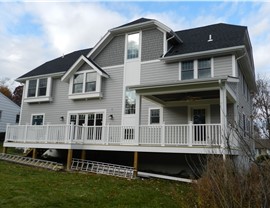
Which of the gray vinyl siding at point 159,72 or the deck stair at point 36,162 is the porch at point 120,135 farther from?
the gray vinyl siding at point 159,72

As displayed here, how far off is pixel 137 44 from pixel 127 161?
709 centimetres

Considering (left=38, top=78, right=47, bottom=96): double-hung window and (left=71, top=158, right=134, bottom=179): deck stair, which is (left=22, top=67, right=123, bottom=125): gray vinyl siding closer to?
(left=38, top=78, right=47, bottom=96): double-hung window

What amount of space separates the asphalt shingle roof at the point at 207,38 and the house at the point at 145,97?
0.19 feet

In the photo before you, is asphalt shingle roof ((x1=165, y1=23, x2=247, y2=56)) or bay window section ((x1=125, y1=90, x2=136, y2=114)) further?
bay window section ((x1=125, y1=90, x2=136, y2=114))

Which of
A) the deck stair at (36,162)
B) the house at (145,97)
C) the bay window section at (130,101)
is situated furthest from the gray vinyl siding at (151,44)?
the deck stair at (36,162)

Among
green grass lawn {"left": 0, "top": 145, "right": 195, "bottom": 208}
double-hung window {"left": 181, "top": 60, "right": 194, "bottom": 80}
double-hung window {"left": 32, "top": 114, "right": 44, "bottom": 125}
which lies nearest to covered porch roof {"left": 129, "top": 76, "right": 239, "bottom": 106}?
double-hung window {"left": 181, "top": 60, "right": 194, "bottom": 80}

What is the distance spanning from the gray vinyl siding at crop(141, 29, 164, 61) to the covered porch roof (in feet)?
10.1

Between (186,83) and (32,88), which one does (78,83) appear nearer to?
(32,88)

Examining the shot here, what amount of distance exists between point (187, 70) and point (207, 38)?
8.81 feet

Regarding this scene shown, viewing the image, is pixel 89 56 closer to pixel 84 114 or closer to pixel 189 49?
pixel 84 114

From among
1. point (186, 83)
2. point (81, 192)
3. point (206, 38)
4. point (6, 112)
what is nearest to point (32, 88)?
point (6, 112)

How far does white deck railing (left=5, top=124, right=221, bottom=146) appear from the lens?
433 inches

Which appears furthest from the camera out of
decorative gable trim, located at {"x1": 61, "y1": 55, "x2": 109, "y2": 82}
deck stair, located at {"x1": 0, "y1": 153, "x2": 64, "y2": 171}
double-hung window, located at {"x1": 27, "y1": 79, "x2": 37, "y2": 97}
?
double-hung window, located at {"x1": 27, "y1": 79, "x2": 37, "y2": 97}

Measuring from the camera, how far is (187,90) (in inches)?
439
